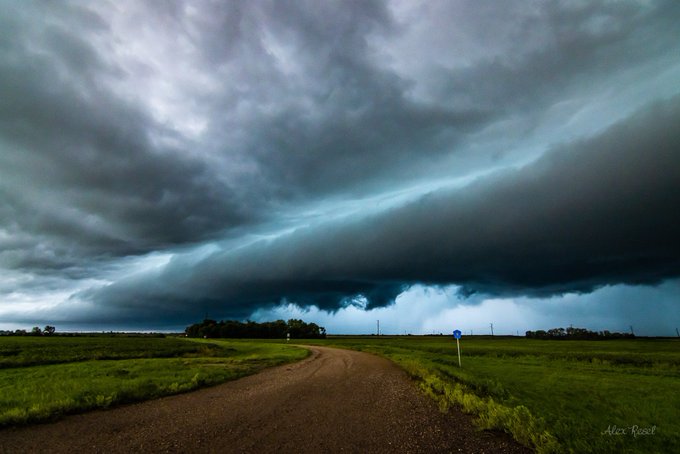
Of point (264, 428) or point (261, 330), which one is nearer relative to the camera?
point (264, 428)

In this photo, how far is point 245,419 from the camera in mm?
12148

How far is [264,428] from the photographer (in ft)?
36.3

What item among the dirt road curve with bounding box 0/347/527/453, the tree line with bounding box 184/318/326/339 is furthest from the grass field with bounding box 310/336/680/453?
the tree line with bounding box 184/318/326/339

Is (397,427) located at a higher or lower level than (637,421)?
higher

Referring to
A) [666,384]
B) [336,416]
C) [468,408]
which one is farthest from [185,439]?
[666,384]

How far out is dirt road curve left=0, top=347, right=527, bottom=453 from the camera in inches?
376

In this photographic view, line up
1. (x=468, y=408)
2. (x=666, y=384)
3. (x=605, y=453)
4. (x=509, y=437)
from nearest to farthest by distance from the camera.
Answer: (x=605, y=453) → (x=509, y=437) → (x=468, y=408) → (x=666, y=384)

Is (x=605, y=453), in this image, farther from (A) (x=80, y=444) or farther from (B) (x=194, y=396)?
(B) (x=194, y=396)

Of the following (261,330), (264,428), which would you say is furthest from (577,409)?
(261,330)

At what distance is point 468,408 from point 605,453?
4968mm

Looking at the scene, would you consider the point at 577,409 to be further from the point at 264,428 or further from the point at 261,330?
the point at 261,330

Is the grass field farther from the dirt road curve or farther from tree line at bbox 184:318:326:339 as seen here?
tree line at bbox 184:318:326:339

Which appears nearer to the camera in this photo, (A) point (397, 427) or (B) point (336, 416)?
(A) point (397, 427)

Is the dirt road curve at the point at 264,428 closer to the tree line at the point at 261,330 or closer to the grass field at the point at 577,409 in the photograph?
the grass field at the point at 577,409
